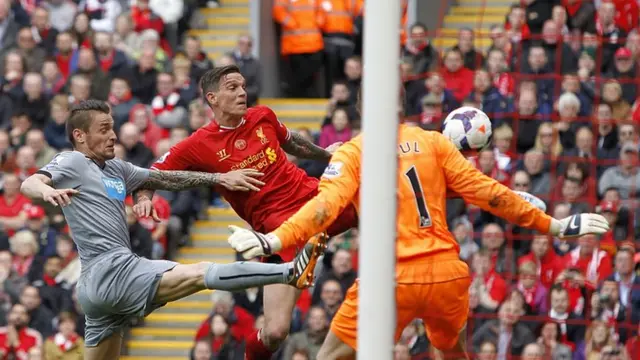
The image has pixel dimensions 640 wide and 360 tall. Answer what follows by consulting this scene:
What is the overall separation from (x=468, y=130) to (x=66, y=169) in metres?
2.50

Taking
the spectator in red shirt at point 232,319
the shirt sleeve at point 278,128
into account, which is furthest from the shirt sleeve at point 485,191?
the spectator in red shirt at point 232,319

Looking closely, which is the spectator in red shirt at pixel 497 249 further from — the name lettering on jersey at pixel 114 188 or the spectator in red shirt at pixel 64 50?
the spectator in red shirt at pixel 64 50

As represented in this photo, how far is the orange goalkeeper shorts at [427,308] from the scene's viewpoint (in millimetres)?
9492

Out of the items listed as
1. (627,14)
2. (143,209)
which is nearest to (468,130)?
(143,209)

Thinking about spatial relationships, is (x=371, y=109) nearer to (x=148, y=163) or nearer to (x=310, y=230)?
(x=310, y=230)

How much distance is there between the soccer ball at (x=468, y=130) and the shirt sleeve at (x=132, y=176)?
6.26 feet

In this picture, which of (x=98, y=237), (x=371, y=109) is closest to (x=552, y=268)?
(x=98, y=237)

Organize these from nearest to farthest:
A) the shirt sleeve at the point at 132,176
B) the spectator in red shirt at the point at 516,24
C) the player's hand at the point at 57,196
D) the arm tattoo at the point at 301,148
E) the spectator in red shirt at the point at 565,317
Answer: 1. the player's hand at the point at 57,196
2. the shirt sleeve at the point at 132,176
3. the arm tattoo at the point at 301,148
4. the spectator in red shirt at the point at 565,317
5. the spectator in red shirt at the point at 516,24

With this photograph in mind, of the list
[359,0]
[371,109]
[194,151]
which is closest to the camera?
[371,109]

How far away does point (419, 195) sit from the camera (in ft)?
31.0

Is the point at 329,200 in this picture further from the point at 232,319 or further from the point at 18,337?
the point at 18,337

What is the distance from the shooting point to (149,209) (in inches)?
403

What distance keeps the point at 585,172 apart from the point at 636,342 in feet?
6.38

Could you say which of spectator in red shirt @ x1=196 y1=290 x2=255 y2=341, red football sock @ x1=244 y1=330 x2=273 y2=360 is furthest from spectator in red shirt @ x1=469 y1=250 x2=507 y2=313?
red football sock @ x1=244 y1=330 x2=273 y2=360
